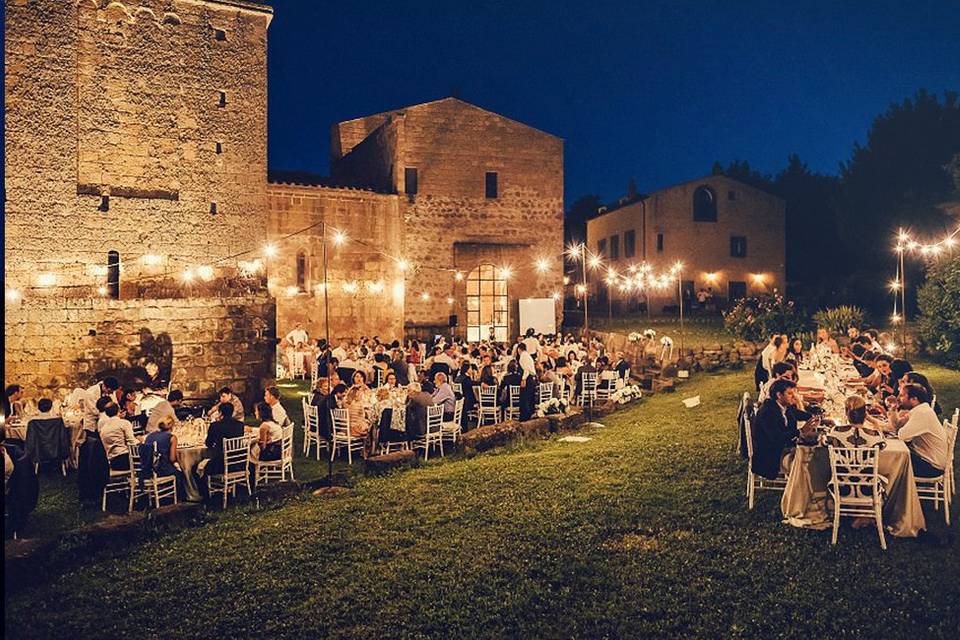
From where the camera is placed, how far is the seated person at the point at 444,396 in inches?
409

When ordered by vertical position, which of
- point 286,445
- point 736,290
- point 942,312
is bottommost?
point 286,445

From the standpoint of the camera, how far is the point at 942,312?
55.7 ft

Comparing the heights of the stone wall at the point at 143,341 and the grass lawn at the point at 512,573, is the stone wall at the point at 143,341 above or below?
above

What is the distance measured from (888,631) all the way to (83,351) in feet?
49.1

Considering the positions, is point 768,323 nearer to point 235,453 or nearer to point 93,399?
point 235,453

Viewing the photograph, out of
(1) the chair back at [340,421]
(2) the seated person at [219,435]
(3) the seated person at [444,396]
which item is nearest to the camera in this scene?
(2) the seated person at [219,435]

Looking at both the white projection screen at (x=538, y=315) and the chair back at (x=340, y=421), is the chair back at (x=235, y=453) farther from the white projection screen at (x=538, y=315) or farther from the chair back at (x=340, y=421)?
the white projection screen at (x=538, y=315)

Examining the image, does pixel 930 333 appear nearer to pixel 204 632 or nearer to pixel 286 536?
pixel 286 536

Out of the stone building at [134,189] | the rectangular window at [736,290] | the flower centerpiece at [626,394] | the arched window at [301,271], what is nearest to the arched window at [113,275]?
the stone building at [134,189]

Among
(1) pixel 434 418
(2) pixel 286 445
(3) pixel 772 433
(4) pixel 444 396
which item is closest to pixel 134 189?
(4) pixel 444 396

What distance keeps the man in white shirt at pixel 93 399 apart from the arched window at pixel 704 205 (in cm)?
2847

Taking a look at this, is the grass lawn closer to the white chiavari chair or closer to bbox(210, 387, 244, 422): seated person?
the white chiavari chair

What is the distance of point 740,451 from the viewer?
9.05m

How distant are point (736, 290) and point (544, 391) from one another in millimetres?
24397
